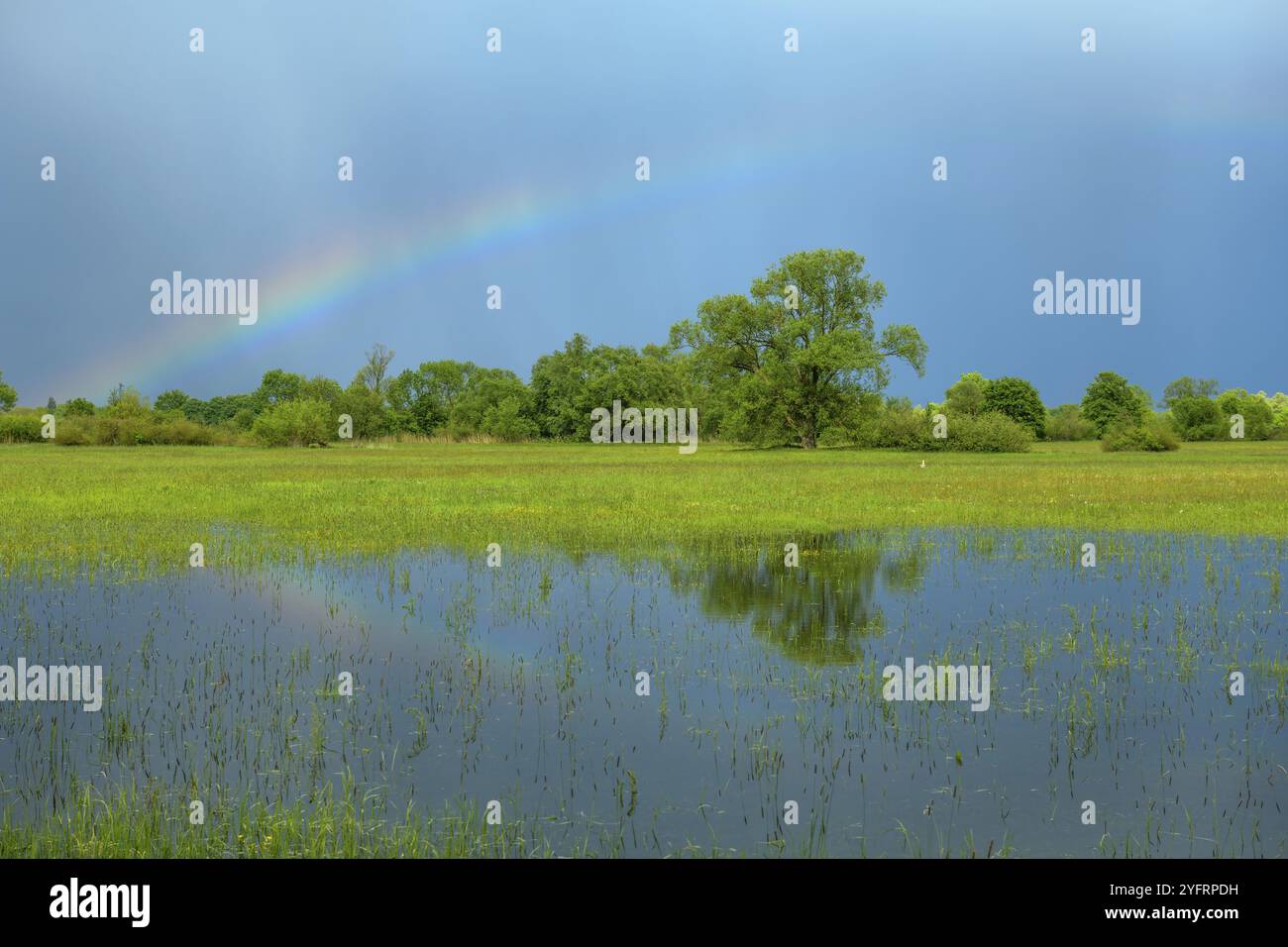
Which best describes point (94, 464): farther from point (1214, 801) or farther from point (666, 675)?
point (1214, 801)

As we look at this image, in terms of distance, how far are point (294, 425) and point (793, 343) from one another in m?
47.4

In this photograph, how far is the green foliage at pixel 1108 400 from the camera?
11956 cm

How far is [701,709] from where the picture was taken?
33.2ft

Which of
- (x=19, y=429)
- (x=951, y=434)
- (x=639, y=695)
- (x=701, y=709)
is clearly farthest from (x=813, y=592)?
(x=19, y=429)

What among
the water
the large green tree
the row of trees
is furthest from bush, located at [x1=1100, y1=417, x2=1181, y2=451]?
the water

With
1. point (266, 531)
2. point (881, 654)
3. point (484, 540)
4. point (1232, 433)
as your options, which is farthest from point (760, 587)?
point (1232, 433)

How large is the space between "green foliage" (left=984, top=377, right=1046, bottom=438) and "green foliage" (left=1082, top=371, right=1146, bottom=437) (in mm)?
9882

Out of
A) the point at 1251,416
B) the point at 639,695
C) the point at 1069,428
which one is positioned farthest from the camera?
the point at 1069,428

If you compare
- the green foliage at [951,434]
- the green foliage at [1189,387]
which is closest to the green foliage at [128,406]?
the green foliage at [951,434]

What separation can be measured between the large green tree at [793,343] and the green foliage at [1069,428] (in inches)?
1745

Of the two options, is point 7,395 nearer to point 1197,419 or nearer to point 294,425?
point 294,425
